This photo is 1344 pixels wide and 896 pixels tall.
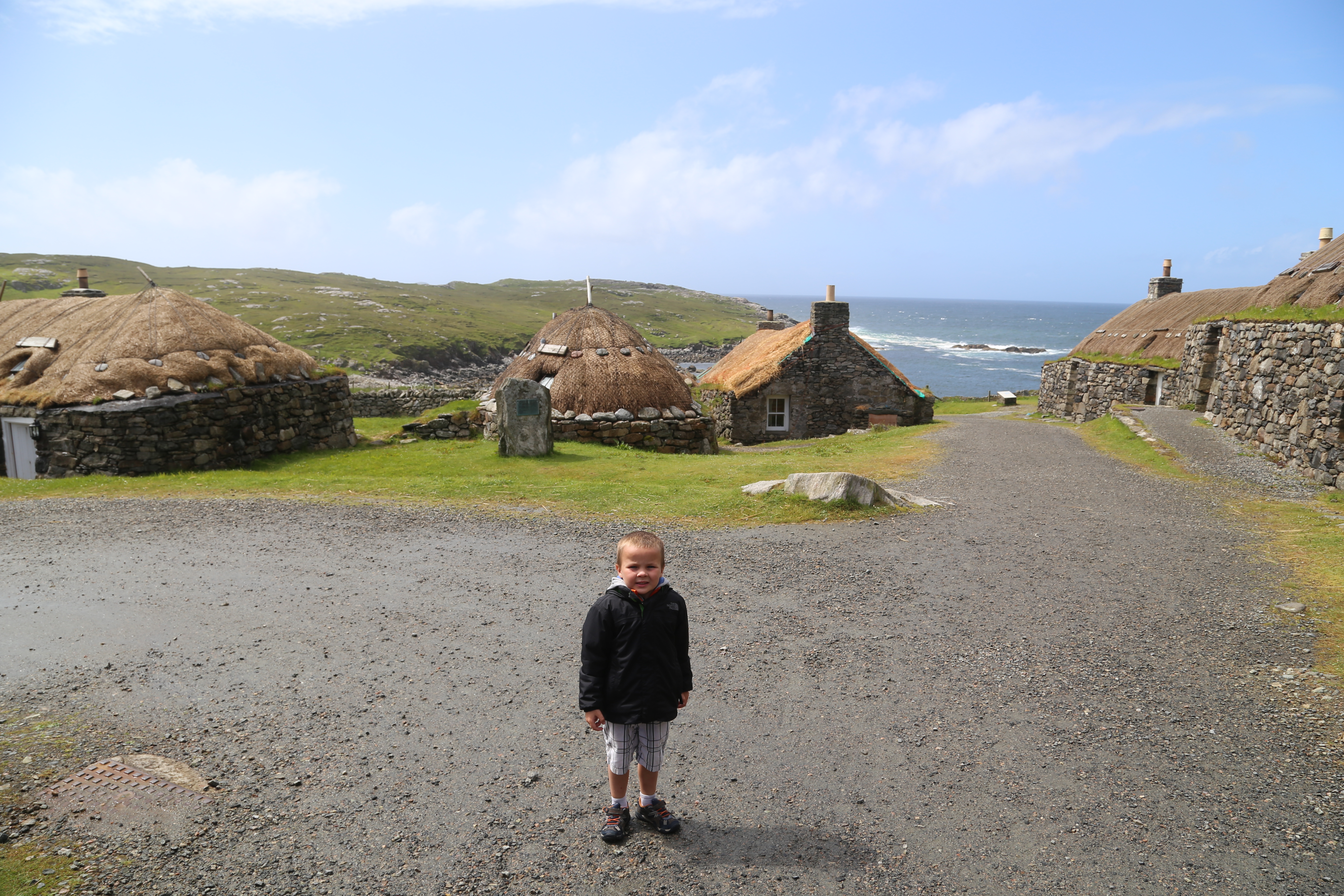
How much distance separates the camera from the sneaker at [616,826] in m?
4.73

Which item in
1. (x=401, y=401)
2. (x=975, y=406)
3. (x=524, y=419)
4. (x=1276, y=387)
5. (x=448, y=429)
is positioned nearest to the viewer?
(x=1276, y=387)

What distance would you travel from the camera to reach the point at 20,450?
1834 cm

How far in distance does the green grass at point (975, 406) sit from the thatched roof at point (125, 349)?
3590 centimetres

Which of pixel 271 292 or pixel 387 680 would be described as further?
pixel 271 292

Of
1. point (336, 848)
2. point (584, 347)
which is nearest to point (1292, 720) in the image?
point (336, 848)

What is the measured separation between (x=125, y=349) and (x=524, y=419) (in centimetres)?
1055

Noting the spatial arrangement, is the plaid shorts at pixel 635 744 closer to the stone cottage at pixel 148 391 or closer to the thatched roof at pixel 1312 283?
the stone cottage at pixel 148 391

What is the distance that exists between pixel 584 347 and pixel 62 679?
18461mm

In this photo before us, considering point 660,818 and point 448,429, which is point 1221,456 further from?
point 448,429

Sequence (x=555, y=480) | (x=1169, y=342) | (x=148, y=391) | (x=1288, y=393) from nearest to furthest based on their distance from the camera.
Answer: (x=1288, y=393)
(x=555, y=480)
(x=148, y=391)
(x=1169, y=342)

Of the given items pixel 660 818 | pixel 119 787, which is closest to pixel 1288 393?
pixel 660 818

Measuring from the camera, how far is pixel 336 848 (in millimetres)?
4723

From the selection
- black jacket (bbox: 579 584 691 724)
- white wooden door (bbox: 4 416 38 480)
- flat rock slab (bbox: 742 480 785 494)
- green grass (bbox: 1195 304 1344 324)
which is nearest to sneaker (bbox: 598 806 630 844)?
black jacket (bbox: 579 584 691 724)

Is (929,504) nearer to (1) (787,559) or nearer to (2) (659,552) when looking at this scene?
(1) (787,559)
